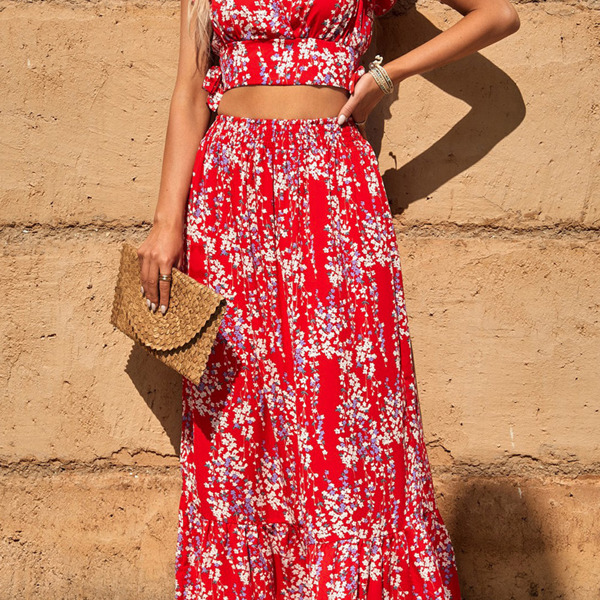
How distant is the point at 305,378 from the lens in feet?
6.75

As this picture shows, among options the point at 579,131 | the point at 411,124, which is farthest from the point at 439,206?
the point at 579,131

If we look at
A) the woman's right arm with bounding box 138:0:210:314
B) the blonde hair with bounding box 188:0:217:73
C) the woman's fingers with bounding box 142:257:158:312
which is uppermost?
the blonde hair with bounding box 188:0:217:73

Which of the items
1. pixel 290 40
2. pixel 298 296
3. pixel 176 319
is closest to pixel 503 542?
pixel 298 296

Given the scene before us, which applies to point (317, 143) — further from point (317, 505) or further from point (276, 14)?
point (317, 505)

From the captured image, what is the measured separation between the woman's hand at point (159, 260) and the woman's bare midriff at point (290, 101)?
1.19ft

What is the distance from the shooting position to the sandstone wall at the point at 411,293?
2486 millimetres

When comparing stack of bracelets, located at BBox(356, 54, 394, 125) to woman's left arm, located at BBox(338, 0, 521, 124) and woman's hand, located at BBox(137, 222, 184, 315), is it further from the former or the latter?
woman's hand, located at BBox(137, 222, 184, 315)

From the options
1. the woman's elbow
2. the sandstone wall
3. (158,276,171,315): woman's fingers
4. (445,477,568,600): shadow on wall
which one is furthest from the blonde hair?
(445,477,568,600): shadow on wall

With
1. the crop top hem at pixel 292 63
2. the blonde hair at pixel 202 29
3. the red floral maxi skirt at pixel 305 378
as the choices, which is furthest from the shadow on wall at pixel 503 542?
the blonde hair at pixel 202 29

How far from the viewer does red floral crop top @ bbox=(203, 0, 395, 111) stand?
6.67 feet

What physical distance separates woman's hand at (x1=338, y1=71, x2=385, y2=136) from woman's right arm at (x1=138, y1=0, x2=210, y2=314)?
404mm

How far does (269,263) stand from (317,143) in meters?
0.32

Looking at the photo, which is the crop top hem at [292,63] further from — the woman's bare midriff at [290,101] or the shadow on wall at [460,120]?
the shadow on wall at [460,120]

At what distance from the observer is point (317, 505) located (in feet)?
6.86
